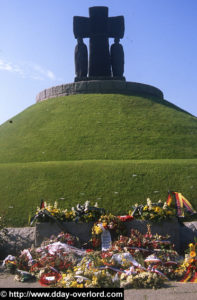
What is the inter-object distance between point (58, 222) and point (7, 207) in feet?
11.0

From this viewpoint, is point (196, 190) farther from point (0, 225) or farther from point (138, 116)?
point (138, 116)

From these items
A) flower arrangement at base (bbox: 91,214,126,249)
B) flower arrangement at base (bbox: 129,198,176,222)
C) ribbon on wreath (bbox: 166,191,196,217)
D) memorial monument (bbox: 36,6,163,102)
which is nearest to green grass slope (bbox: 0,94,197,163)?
memorial monument (bbox: 36,6,163,102)

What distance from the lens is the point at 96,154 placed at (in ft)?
55.1

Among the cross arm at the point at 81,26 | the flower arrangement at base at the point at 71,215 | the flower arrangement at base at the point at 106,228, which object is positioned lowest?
the flower arrangement at base at the point at 106,228

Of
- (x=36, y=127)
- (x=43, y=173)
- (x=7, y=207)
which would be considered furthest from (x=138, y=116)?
(x=7, y=207)

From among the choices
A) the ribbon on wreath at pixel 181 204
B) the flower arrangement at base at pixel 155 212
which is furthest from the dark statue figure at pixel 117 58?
the flower arrangement at base at pixel 155 212

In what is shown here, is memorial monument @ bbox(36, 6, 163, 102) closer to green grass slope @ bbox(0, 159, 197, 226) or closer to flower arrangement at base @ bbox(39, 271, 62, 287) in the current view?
green grass slope @ bbox(0, 159, 197, 226)

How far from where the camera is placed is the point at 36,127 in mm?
21891

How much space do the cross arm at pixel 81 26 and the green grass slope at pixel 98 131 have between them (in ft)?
18.7

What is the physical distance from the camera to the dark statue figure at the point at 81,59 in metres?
27.3

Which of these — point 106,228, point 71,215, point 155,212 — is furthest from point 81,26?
point 106,228

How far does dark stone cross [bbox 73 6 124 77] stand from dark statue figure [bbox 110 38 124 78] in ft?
1.33

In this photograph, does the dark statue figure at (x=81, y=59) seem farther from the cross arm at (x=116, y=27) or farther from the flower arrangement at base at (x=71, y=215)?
the flower arrangement at base at (x=71, y=215)

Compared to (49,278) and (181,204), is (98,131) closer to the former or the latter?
(181,204)
